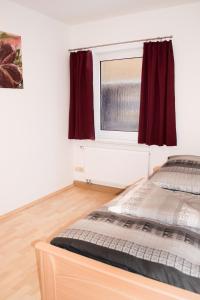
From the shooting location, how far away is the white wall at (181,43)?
2.89m

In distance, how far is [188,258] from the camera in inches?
41.9

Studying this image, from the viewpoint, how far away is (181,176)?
2.07 meters

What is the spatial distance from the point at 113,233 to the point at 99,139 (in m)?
2.52

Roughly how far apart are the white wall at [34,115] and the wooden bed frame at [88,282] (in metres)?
1.85

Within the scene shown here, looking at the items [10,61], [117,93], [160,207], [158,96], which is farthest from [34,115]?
[160,207]

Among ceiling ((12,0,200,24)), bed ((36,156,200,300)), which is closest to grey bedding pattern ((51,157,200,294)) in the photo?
bed ((36,156,200,300))

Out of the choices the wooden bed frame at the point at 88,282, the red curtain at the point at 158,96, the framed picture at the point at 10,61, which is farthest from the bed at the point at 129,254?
the framed picture at the point at 10,61

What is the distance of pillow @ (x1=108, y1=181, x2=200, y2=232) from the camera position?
52.9 inches

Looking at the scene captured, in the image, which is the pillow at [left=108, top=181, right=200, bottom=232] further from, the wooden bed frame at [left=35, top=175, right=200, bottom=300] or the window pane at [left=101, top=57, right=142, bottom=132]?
the window pane at [left=101, top=57, right=142, bottom=132]

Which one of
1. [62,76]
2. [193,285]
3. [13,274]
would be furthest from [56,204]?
[193,285]

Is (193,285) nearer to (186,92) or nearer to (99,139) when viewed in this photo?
(186,92)

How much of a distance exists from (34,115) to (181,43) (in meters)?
1.91

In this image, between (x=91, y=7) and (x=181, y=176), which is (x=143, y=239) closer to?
(x=181, y=176)

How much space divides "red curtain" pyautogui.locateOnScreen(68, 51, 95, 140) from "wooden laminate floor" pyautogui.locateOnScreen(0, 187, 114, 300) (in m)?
0.87
